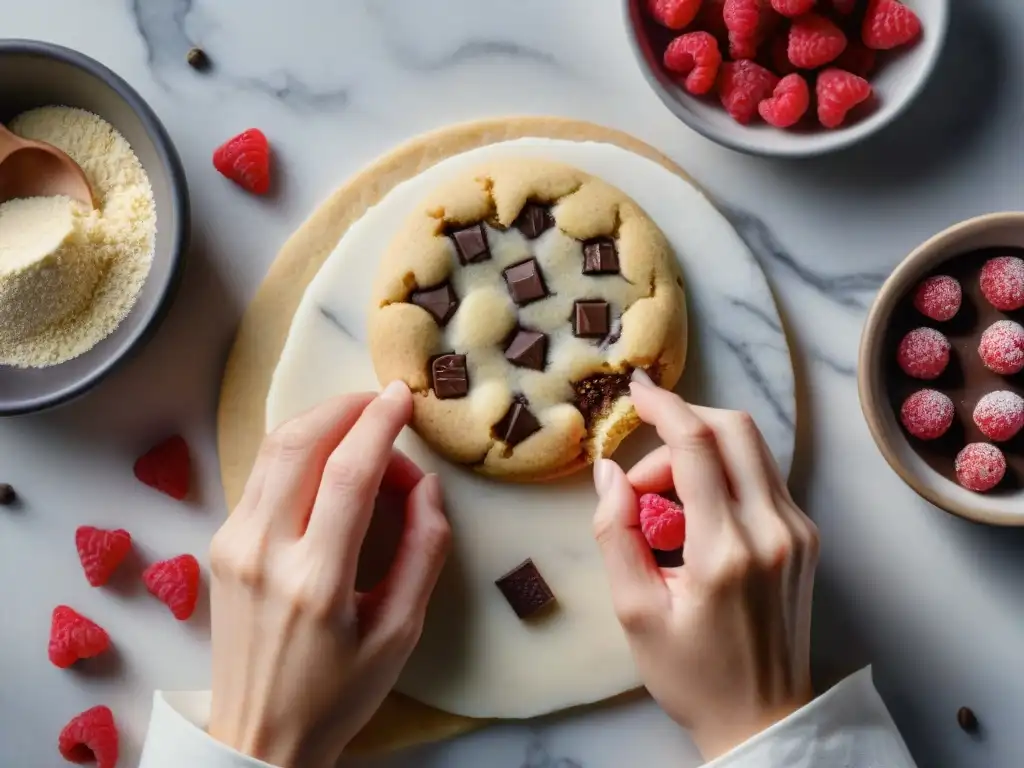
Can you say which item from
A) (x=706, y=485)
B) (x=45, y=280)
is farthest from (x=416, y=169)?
(x=706, y=485)

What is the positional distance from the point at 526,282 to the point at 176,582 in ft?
2.29

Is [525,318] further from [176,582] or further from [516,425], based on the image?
[176,582]

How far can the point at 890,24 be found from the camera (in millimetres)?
1400

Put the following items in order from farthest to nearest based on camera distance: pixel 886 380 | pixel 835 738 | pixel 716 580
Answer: pixel 886 380
pixel 835 738
pixel 716 580

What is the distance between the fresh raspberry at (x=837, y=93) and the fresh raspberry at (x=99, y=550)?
1.22 m

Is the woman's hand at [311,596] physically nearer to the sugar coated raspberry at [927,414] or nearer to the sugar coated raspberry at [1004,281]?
the sugar coated raspberry at [927,414]

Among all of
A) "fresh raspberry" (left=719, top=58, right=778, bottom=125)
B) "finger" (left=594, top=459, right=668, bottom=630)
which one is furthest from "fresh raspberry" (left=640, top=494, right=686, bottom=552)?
"fresh raspberry" (left=719, top=58, right=778, bottom=125)

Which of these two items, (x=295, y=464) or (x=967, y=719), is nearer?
(x=295, y=464)

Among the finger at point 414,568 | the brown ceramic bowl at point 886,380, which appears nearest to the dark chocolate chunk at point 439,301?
the finger at point 414,568

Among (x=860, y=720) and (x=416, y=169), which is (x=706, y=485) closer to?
(x=860, y=720)

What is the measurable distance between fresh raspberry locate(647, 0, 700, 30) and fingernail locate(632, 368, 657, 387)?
1.65 ft

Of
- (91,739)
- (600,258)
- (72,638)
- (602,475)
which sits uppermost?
(600,258)

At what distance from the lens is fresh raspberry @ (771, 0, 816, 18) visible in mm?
1373

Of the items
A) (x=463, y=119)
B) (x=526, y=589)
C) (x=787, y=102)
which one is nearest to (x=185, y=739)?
(x=526, y=589)
